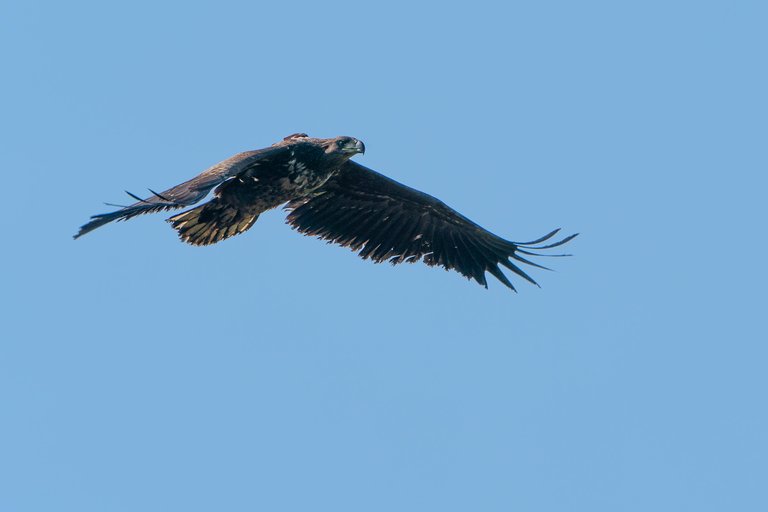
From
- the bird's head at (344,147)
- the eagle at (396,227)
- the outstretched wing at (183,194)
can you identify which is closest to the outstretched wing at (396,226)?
the eagle at (396,227)

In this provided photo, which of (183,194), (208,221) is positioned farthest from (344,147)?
(183,194)

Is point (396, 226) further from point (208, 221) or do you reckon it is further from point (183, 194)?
point (183, 194)

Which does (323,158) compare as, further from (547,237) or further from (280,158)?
(547,237)

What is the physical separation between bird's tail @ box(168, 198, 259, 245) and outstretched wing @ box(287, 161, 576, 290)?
1490mm

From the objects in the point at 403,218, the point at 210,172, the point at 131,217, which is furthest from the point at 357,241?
the point at 131,217

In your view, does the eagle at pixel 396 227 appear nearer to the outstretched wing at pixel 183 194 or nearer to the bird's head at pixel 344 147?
the bird's head at pixel 344 147

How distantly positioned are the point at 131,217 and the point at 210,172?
4.04ft

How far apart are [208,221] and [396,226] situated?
2.66 metres

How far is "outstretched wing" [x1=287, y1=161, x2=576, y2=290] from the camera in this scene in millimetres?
15406

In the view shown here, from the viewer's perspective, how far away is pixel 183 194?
1163cm

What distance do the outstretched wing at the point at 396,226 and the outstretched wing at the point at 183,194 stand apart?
265 cm

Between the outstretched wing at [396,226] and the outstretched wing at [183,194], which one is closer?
the outstretched wing at [183,194]

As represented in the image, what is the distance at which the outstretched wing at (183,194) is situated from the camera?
10.8 m

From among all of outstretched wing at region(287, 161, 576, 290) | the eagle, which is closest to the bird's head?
the eagle
